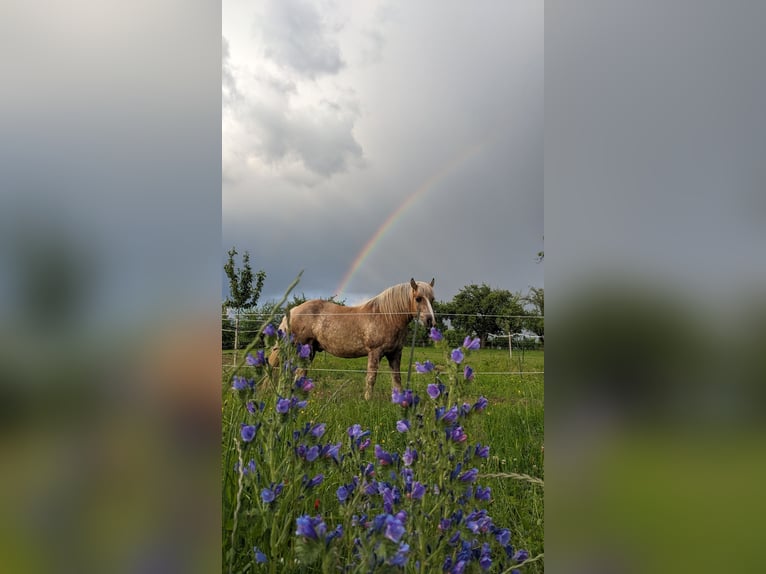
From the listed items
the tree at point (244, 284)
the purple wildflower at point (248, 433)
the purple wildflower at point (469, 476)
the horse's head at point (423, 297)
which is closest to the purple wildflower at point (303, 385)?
the purple wildflower at point (248, 433)

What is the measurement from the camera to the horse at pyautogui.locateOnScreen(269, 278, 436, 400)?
26.7 feet

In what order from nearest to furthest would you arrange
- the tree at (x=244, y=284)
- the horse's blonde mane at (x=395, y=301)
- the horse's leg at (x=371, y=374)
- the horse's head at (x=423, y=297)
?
the horse's leg at (x=371, y=374) < the horse's head at (x=423, y=297) < the horse's blonde mane at (x=395, y=301) < the tree at (x=244, y=284)

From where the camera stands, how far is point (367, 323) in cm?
837

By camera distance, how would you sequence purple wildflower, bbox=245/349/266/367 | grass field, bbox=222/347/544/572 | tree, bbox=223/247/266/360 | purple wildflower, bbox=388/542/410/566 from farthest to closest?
1. tree, bbox=223/247/266/360
2. grass field, bbox=222/347/544/572
3. purple wildflower, bbox=245/349/266/367
4. purple wildflower, bbox=388/542/410/566

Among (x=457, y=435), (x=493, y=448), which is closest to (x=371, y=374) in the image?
(x=493, y=448)

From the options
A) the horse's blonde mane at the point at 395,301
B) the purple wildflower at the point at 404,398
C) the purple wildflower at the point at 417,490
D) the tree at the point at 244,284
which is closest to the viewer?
the purple wildflower at the point at 417,490

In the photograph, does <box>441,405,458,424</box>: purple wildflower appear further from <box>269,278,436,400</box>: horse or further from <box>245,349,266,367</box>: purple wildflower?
<box>269,278,436,400</box>: horse

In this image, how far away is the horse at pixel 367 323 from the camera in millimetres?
8148

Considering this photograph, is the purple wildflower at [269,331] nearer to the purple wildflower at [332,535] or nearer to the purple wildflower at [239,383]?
the purple wildflower at [239,383]

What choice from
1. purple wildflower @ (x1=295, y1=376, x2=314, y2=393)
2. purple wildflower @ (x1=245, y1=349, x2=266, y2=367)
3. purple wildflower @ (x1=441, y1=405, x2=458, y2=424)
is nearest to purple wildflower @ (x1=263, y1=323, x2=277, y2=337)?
purple wildflower @ (x1=245, y1=349, x2=266, y2=367)

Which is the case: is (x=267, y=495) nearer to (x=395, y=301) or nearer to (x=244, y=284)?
(x=395, y=301)
